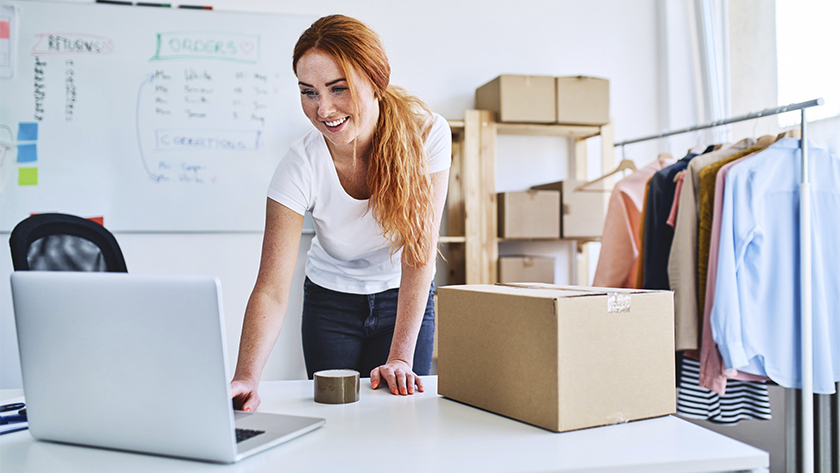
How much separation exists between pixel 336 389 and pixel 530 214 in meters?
1.86

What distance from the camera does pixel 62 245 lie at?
1577mm

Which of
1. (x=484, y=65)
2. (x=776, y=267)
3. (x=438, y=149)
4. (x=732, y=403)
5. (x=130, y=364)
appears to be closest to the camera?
(x=130, y=364)

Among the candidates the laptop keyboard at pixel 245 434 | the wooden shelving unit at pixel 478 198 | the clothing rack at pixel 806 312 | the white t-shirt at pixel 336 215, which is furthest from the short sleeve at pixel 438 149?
the wooden shelving unit at pixel 478 198

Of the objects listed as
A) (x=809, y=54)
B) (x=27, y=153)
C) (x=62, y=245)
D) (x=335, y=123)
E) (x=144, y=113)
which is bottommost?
(x=62, y=245)

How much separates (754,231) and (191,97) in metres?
2.24

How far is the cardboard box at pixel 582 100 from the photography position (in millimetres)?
2695

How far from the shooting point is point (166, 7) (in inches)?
105

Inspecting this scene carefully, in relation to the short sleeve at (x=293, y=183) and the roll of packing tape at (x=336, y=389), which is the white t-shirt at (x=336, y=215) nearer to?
the short sleeve at (x=293, y=183)

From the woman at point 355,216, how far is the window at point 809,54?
1.69m

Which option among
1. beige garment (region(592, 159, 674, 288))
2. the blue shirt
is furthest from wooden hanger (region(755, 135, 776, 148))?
beige garment (region(592, 159, 674, 288))

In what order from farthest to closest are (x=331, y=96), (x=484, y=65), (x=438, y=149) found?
(x=484, y=65)
(x=438, y=149)
(x=331, y=96)

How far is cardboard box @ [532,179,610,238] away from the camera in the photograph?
2701mm

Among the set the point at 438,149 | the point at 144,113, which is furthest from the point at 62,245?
the point at 144,113

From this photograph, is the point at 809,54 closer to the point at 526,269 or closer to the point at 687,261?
the point at 687,261
